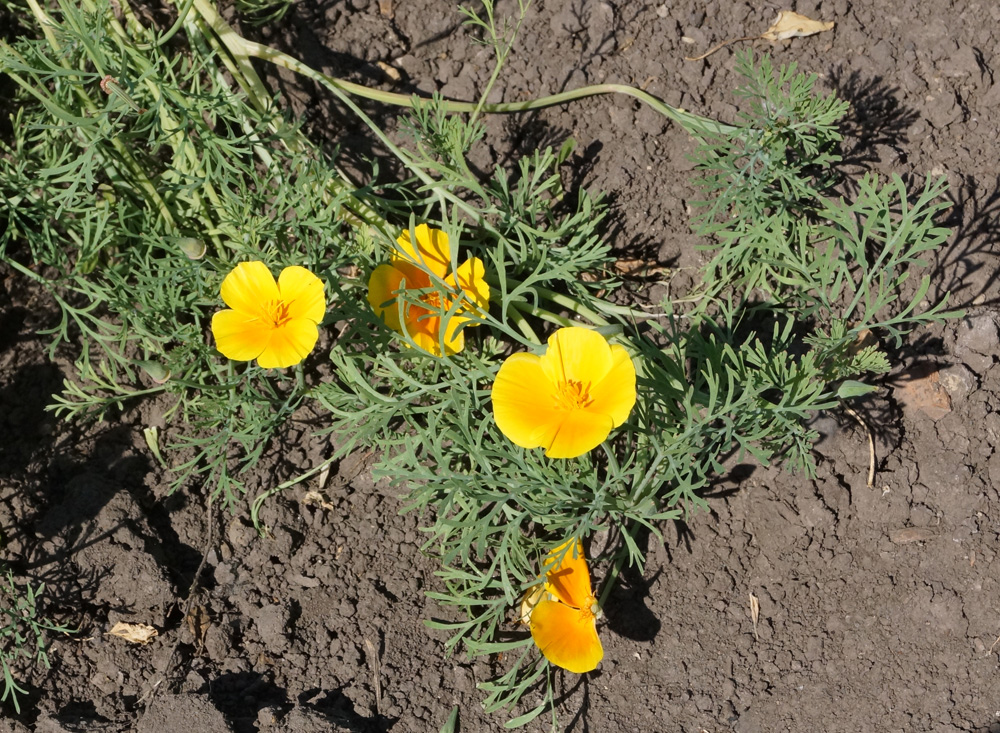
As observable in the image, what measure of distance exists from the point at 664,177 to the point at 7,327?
224 cm

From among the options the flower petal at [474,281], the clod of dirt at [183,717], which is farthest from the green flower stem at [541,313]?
the clod of dirt at [183,717]

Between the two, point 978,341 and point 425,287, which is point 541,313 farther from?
point 978,341

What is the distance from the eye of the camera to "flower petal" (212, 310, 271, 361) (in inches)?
86.8

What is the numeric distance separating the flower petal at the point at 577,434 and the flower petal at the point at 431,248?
0.66 m

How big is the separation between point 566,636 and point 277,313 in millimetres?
1163

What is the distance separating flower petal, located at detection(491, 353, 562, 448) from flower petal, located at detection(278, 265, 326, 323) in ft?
1.72

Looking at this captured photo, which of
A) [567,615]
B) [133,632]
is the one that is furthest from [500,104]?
[133,632]

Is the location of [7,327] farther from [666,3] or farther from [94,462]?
[666,3]

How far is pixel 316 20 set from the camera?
2.91 metres

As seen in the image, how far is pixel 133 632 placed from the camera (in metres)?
2.62

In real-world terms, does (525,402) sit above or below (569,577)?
above

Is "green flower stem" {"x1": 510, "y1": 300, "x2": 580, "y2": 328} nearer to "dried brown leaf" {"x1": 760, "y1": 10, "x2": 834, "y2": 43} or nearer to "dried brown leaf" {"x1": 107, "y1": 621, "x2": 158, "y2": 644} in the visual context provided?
"dried brown leaf" {"x1": 760, "y1": 10, "x2": 834, "y2": 43}

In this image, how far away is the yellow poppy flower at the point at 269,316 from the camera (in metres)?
2.21

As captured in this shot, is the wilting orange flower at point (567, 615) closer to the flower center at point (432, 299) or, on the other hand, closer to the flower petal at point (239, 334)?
the flower center at point (432, 299)
